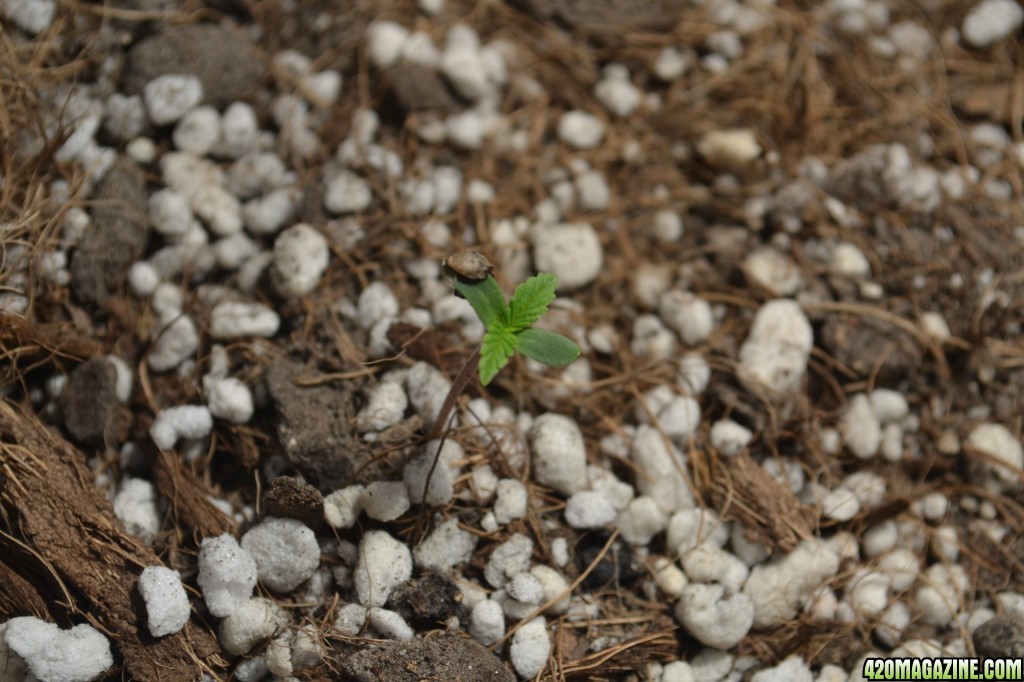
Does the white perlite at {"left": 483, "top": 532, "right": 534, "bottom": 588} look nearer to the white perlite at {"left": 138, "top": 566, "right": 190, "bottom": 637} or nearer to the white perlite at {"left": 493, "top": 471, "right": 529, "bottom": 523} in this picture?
the white perlite at {"left": 493, "top": 471, "right": 529, "bottom": 523}

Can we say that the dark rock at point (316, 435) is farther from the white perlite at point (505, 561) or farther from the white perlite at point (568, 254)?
the white perlite at point (568, 254)

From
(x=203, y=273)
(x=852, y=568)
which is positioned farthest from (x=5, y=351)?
(x=852, y=568)

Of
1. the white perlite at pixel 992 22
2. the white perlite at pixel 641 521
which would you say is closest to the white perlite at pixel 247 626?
the white perlite at pixel 641 521

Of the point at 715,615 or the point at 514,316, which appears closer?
the point at 514,316

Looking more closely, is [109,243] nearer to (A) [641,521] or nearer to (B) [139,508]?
(B) [139,508]

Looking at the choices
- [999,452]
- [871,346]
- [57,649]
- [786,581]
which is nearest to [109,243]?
[57,649]

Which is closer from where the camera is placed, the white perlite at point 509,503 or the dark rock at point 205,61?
the white perlite at point 509,503

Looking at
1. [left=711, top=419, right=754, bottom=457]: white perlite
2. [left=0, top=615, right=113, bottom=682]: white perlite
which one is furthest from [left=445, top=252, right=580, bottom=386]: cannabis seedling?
[left=0, top=615, right=113, bottom=682]: white perlite
